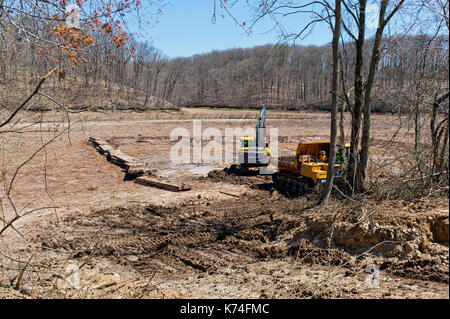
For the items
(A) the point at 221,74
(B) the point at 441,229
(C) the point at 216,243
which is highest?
(A) the point at 221,74

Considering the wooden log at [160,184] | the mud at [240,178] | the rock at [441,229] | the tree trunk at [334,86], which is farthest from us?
the mud at [240,178]

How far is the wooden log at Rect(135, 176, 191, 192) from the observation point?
11797 mm

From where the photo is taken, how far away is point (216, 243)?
734 centimetres

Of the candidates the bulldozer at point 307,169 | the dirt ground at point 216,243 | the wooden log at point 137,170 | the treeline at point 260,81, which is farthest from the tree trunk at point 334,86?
the treeline at point 260,81

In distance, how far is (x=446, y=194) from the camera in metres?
5.61

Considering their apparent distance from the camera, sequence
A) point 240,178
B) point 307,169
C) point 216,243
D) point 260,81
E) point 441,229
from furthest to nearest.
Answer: point 260,81 → point 240,178 → point 307,169 → point 216,243 → point 441,229

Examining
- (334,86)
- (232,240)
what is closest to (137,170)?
(232,240)

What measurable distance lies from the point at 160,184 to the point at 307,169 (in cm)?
499

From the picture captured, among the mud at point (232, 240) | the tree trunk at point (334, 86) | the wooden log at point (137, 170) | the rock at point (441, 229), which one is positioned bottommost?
the mud at point (232, 240)

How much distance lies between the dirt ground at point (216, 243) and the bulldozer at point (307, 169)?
29.1 inches

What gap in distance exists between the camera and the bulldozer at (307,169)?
33.5 feet

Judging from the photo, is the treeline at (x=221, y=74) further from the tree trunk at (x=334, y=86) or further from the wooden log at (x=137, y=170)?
the wooden log at (x=137, y=170)

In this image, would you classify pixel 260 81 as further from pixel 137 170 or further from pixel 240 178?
pixel 137 170
